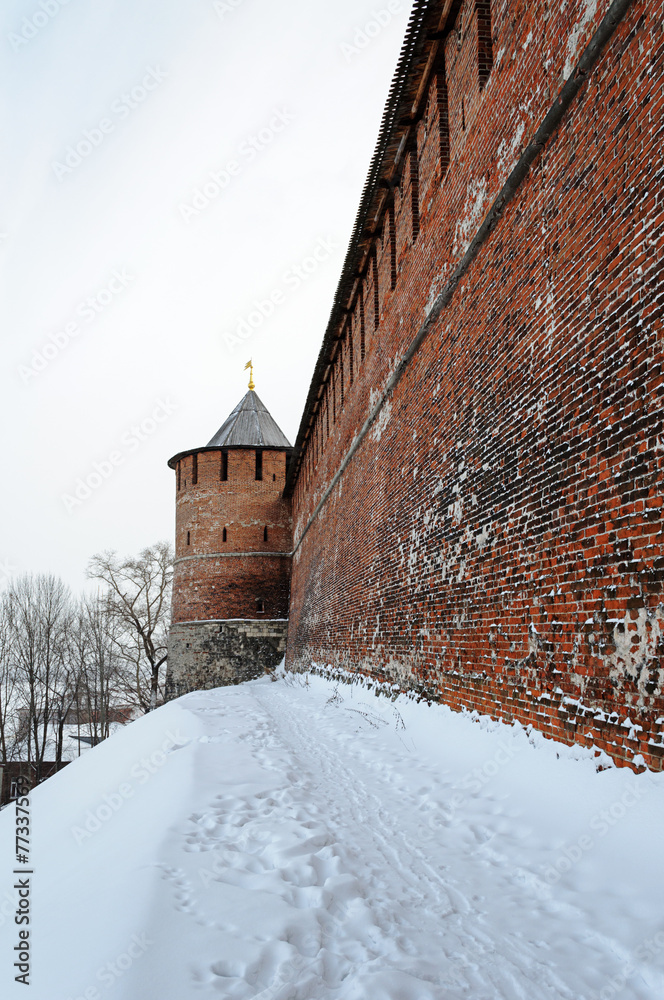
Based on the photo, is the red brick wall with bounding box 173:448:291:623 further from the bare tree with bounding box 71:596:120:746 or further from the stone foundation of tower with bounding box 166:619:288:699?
the bare tree with bounding box 71:596:120:746

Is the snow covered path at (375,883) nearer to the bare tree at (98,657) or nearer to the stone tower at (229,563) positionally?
the stone tower at (229,563)

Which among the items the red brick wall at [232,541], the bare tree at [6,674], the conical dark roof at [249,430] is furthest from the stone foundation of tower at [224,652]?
the bare tree at [6,674]

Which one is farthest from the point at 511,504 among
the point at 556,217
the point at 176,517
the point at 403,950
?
the point at 176,517

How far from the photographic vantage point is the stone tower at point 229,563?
20.6 meters

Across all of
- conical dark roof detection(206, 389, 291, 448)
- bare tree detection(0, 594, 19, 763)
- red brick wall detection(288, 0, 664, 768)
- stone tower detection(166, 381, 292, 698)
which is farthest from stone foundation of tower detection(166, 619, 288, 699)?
red brick wall detection(288, 0, 664, 768)

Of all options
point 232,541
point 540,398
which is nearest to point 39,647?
point 232,541

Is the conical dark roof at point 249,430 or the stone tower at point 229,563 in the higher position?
the conical dark roof at point 249,430

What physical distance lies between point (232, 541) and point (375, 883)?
742 inches

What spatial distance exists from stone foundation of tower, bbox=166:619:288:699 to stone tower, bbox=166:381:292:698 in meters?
0.03

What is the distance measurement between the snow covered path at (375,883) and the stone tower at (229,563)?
52.6ft

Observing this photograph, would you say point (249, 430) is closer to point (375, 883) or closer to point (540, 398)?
point (540, 398)

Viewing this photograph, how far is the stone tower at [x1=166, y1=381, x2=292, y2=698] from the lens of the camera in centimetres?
2064

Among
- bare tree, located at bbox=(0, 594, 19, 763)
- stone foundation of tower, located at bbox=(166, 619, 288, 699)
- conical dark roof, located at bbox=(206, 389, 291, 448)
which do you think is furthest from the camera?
bare tree, located at bbox=(0, 594, 19, 763)


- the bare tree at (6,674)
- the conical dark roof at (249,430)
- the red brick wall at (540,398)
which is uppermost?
the conical dark roof at (249,430)
